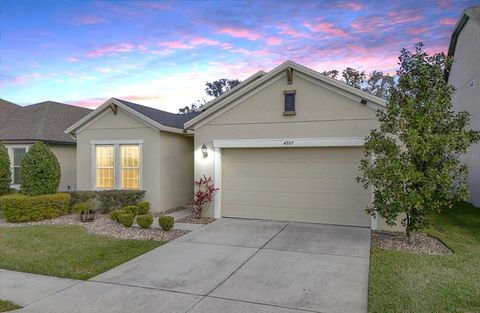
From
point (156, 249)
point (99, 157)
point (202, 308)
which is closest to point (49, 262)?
point (156, 249)

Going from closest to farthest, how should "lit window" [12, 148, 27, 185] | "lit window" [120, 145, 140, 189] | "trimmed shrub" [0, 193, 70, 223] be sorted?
"trimmed shrub" [0, 193, 70, 223] → "lit window" [120, 145, 140, 189] → "lit window" [12, 148, 27, 185]

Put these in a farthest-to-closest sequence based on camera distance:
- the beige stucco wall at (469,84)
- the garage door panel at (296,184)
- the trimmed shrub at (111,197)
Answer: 1. the beige stucco wall at (469,84)
2. the trimmed shrub at (111,197)
3. the garage door panel at (296,184)

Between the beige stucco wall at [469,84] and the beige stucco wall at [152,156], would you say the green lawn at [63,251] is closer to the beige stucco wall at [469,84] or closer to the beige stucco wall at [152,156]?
the beige stucco wall at [152,156]

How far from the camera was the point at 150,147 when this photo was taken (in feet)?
40.1

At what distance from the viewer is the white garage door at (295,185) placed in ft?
32.9

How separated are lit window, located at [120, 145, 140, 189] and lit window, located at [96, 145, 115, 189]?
48 cm

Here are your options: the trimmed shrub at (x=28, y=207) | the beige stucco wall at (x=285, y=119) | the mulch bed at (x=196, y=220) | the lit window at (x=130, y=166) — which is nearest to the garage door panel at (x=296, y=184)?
the beige stucco wall at (x=285, y=119)

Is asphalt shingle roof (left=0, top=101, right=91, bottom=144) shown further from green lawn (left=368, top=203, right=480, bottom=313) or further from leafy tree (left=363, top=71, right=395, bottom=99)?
leafy tree (left=363, top=71, right=395, bottom=99)

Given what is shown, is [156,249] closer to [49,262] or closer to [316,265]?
[49,262]

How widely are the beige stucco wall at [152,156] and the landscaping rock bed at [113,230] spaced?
1.98 m

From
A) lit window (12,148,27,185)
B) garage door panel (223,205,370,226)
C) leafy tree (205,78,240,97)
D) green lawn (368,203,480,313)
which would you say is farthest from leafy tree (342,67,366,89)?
lit window (12,148,27,185)

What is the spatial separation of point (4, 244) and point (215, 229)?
16.8 feet

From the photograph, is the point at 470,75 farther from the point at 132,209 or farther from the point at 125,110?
the point at 132,209

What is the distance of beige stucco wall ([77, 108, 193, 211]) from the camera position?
39.9 feet
